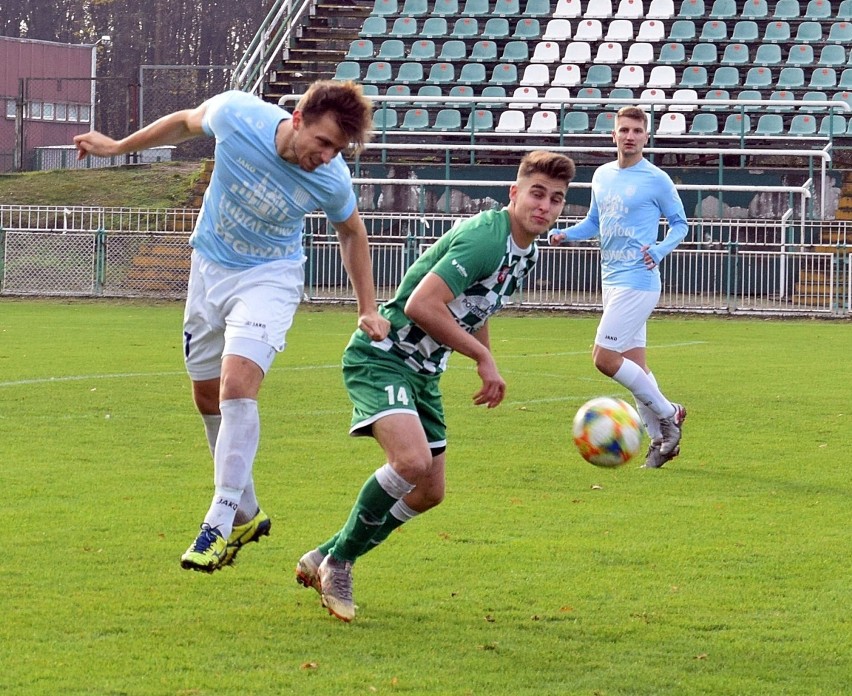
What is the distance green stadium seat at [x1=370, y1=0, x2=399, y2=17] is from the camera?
99.4ft

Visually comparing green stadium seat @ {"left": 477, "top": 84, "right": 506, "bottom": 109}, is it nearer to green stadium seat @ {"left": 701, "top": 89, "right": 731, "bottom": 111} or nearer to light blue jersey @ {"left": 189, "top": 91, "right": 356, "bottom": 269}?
green stadium seat @ {"left": 701, "top": 89, "right": 731, "bottom": 111}

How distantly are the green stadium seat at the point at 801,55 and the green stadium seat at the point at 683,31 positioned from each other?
192 centimetres

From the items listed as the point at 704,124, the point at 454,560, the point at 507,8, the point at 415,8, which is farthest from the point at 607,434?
the point at 415,8

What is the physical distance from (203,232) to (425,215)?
18.3 metres

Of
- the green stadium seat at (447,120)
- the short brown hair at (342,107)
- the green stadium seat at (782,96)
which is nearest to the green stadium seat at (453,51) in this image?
the green stadium seat at (447,120)

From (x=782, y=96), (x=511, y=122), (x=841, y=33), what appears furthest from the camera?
(x=841, y=33)

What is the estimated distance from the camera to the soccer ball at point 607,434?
256 inches

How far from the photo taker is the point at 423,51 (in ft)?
94.8

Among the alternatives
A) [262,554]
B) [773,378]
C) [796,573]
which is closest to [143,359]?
[773,378]

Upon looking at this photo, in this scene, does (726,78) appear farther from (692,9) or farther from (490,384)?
(490,384)

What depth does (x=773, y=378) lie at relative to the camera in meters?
13.6

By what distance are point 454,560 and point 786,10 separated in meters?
24.9

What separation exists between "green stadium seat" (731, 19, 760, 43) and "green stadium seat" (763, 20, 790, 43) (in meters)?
0.22

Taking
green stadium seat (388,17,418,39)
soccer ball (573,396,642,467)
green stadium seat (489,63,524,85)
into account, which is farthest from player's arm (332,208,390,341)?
green stadium seat (388,17,418,39)
